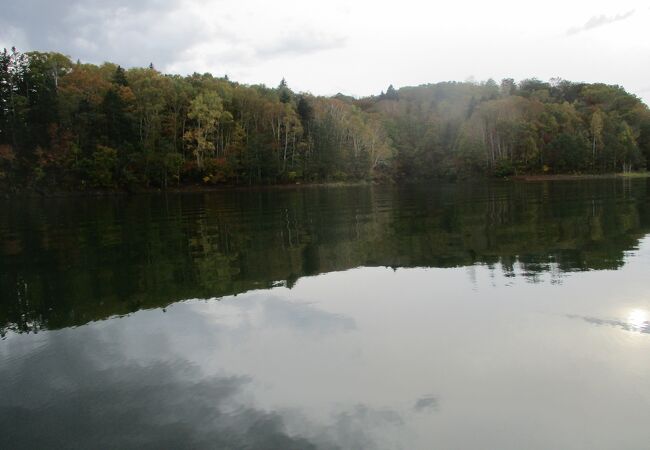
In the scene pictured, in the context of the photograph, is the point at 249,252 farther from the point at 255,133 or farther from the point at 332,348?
the point at 255,133

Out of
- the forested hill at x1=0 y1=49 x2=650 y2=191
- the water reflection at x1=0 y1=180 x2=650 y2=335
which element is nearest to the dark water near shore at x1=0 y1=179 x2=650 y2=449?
the water reflection at x1=0 y1=180 x2=650 y2=335

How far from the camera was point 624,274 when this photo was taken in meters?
11.7

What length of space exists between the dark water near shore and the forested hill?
2288 inches

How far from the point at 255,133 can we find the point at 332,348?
7792 cm

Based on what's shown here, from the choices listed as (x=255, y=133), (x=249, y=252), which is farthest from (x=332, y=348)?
(x=255, y=133)

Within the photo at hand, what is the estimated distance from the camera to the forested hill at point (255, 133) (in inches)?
2685

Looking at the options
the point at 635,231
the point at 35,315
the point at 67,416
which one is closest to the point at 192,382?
the point at 67,416

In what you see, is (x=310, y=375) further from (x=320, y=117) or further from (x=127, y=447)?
(x=320, y=117)

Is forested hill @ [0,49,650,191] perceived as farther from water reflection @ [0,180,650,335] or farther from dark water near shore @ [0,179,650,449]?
dark water near shore @ [0,179,650,449]

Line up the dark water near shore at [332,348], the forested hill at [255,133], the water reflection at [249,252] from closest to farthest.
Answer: the dark water near shore at [332,348], the water reflection at [249,252], the forested hill at [255,133]

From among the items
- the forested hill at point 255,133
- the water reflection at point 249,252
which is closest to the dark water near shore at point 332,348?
the water reflection at point 249,252

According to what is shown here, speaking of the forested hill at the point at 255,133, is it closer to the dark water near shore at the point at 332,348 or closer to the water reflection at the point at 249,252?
the water reflection at the point at 249,252

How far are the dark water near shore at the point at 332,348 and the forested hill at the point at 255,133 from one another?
58.1 metres

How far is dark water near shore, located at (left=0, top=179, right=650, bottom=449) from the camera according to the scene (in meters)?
5.49
